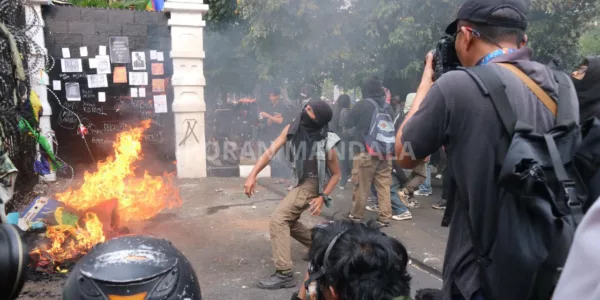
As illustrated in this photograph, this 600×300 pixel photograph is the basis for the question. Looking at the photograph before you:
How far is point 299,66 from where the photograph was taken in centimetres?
1145

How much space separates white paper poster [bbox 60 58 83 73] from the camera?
827 cm

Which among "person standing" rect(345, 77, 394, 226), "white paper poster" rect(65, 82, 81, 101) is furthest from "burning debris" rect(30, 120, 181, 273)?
"person standing" rect(345, 77, 394, 226)

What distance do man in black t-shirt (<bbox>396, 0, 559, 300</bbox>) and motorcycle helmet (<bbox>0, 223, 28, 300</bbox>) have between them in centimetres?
148

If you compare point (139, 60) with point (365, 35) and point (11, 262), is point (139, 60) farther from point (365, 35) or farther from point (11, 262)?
point (11, 262)

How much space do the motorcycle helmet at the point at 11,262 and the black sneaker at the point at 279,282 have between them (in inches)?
117

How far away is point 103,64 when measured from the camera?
852 cm

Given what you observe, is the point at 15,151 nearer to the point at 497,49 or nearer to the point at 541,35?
the point at 497,49

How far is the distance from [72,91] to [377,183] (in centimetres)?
595

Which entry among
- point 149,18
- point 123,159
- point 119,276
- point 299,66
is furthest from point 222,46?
point 119,276

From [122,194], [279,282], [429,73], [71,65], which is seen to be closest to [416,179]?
[279,282]

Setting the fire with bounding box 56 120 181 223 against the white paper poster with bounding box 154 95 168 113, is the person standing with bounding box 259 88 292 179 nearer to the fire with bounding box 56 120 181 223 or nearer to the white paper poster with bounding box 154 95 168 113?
the white paper poster with bounding box 154 95 168 113

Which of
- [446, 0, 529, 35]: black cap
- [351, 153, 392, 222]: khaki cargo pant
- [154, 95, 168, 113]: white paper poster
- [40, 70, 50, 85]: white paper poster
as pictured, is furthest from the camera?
[154, 95, 168, 113]: white paper poster

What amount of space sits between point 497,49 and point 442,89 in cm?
31

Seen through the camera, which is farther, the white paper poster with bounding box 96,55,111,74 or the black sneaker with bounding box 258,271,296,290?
the white paper poster with bounding box 96,55,111,74
